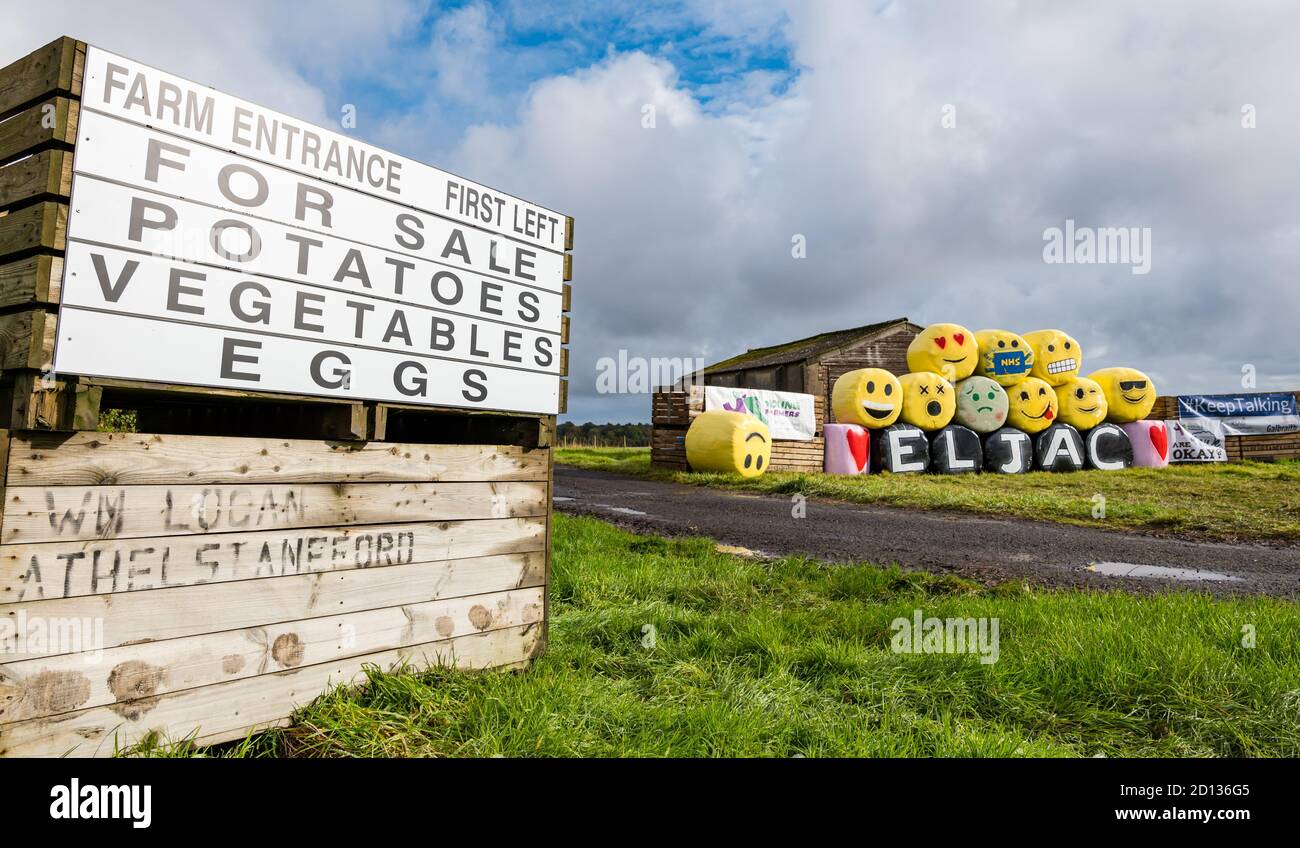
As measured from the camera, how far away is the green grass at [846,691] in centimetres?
268

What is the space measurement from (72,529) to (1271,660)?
539 centimetres

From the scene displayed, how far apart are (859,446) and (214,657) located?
57.8 ft

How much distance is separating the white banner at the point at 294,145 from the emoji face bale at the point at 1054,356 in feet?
66.6

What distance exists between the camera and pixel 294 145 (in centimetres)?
300

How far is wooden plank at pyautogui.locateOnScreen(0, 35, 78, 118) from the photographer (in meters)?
2.38

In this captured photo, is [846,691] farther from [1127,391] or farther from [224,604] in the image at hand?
[1127,391]

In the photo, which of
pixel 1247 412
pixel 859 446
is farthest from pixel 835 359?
pixel 1247 412

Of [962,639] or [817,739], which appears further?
[962,639]

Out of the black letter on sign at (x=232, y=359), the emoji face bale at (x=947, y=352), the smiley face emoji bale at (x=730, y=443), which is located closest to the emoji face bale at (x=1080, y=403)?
the emoji face bale at (x=947, y=352)
